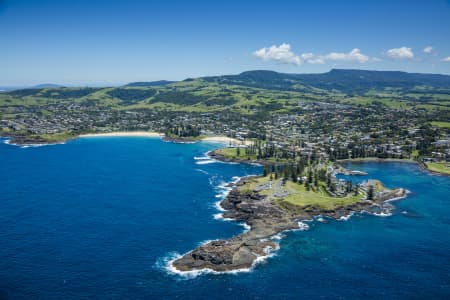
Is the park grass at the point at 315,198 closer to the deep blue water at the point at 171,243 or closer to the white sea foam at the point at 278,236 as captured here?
the deep blue water at the point at 171,243

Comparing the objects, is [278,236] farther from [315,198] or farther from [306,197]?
[315,198]

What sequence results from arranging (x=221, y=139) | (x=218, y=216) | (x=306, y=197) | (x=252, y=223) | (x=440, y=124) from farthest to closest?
(x=440, y=124) → (x=221, y=139) → (x=306, y=197) → (x=218, y=216) → (x=252, y=223)

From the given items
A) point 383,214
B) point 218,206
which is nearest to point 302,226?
point 218,206

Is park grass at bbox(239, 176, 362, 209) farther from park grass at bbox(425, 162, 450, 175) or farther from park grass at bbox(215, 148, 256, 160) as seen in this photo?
park grass at bbox(425, 162, 450, 175)

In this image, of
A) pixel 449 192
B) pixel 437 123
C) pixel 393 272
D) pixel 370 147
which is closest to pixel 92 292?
pixel 393 272

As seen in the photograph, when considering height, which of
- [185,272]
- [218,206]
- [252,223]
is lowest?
[185,272]

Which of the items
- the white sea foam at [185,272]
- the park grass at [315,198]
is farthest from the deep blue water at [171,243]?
the park grass at [315,198]

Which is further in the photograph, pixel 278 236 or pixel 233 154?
pixel 233 154
